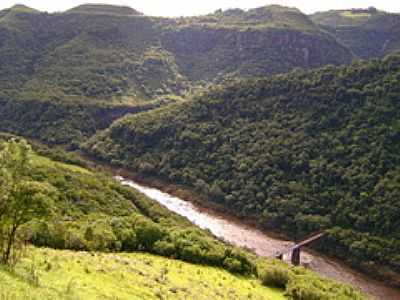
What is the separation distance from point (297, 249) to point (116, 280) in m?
59.7

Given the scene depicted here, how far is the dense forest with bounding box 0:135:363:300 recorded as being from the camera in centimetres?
3161

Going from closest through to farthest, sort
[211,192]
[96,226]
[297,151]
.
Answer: [96,226]
[211,192]
[297,151]

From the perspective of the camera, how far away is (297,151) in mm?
122188

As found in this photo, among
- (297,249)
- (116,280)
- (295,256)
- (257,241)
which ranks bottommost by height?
(257,241)

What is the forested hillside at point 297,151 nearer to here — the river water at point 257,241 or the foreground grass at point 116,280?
the river water at point 257,241

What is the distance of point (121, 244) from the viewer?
198 feet

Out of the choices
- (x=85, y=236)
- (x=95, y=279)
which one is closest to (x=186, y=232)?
(x=85, y=236)

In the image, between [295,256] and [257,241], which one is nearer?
[295,256]

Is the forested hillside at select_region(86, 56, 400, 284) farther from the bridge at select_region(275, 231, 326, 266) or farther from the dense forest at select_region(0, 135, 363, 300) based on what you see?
the dense forest at select_region(0, 135, 363, 300)

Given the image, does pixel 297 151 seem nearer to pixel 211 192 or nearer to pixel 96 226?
pixel 211 192

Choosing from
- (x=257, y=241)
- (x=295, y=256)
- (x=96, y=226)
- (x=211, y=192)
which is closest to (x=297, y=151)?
(x=211, y=192)

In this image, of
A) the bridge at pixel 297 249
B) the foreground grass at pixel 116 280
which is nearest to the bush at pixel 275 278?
the foreground grass at pixel 116 280

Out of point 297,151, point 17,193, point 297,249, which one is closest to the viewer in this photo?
point 17,193

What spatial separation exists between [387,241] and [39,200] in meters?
78.7
